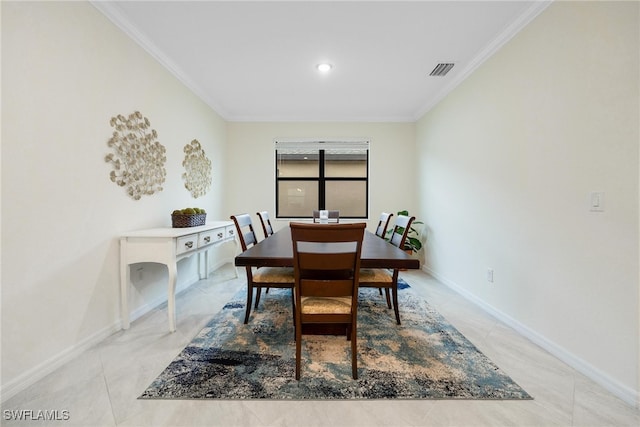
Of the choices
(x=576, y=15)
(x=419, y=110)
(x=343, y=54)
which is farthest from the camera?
(x=419, y=110)

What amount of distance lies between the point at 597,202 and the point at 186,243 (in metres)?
2.89

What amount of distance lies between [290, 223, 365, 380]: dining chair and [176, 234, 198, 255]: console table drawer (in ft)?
3.90

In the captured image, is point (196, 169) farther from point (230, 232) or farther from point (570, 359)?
point (570, 359)

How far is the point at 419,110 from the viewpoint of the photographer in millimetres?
4062

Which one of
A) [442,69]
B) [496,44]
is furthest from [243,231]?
[496,44]

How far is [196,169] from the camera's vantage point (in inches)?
132

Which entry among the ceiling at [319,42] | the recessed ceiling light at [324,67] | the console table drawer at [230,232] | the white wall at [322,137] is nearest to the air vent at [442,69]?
the ceiling at [319,42]

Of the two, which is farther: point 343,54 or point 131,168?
point 343,54

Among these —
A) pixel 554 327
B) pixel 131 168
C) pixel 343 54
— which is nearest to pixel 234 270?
pixel 131 168

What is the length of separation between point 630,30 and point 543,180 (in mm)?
897

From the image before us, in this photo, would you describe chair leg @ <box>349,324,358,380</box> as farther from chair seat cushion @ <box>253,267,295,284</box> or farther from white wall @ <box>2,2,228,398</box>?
white wall @ <box>2,2,228,398</box>

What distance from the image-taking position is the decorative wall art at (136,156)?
2.10 m

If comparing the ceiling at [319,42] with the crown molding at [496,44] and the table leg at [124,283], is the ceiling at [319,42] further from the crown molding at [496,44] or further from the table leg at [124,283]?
the table leg at [124,283]

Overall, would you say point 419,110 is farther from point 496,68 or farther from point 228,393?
point 228,393
